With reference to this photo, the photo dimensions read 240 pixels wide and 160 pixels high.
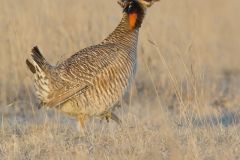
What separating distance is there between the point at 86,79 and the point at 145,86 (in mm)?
3683

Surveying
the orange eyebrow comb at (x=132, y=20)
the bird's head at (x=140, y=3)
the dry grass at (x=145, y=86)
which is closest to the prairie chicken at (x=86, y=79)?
the dry grass at (x=145, y=86)

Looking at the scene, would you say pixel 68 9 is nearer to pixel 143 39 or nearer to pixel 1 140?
pixel 143 39

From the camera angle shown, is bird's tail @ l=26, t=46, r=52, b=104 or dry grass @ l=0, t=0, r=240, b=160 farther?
bird's tail @ l=26, t=46, r=52, b=104

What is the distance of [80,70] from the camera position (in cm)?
734

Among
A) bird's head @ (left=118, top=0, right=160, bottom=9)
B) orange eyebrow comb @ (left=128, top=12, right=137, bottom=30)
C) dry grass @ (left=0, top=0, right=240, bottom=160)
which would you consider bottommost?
dry grass @ (left=0, top=0, right=240, bottom=160)

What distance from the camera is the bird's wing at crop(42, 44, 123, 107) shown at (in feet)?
23.7

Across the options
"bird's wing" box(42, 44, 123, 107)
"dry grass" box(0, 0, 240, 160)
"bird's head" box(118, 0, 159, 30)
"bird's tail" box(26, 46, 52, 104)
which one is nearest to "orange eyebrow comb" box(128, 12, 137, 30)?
"bird's head" box(118, 0, 159, 30)

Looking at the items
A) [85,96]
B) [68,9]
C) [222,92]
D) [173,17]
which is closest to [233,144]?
[85,96]

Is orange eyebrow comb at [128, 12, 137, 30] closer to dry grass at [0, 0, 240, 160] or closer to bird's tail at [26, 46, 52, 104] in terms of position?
dry grass at [0, 0, 240, 160]

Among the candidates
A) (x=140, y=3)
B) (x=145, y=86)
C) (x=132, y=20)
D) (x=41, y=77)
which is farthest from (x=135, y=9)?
(x=145, y=86)

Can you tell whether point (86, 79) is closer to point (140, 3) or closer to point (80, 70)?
point (80, 70)

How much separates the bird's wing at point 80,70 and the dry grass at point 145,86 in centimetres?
33

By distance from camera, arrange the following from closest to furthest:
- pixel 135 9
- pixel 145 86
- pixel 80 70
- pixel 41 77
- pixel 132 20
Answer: pixel 41 77 → pixel 80 70 → pixel 132 20 → pixel 135 9 → pixel 145 86

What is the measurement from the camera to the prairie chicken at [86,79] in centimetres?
724
